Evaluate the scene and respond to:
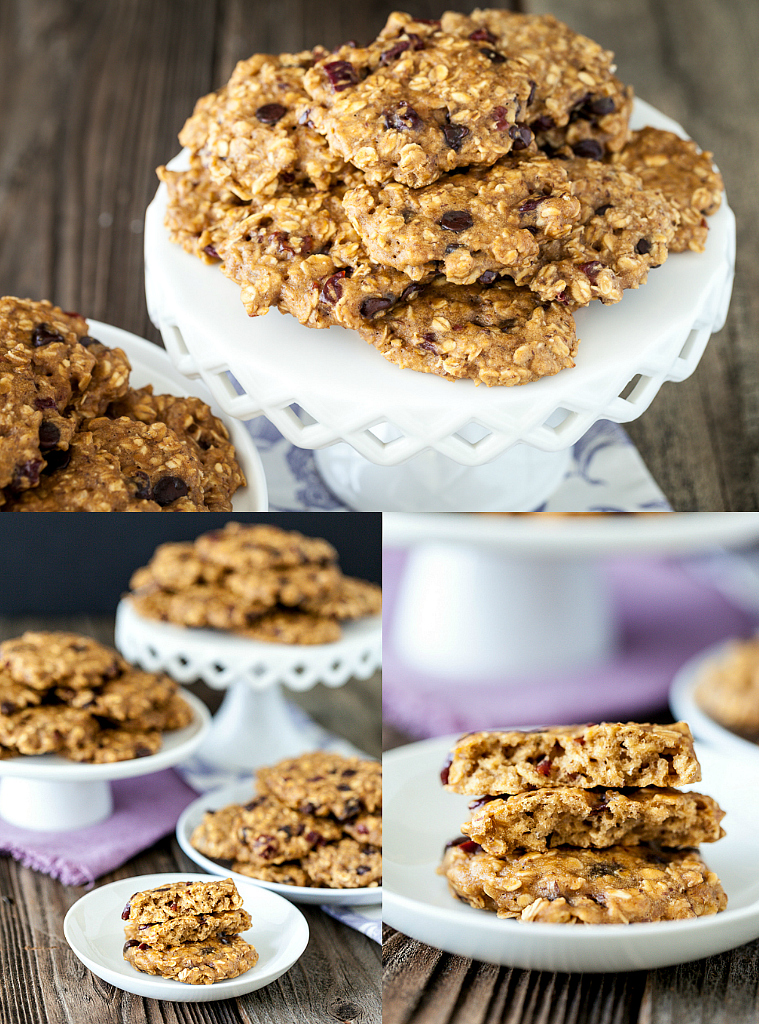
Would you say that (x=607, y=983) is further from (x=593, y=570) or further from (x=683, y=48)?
(x=683, y=48)

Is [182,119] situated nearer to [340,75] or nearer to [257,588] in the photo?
[340,75]

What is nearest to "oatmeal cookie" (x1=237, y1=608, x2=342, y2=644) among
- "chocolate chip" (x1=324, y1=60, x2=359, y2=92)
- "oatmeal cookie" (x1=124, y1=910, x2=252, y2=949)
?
"oatmeal cookie" (x1=124, y1=910, x2=252, y2=949)

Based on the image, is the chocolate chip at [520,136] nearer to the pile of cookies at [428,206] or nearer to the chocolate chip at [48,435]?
the pile of cookies at [428,206]

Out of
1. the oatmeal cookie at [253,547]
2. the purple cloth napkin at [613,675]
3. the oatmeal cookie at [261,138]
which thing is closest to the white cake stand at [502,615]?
the purple cloth napkin at [613,675]

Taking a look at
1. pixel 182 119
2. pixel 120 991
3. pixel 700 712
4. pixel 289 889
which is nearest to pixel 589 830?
pixel 700 712

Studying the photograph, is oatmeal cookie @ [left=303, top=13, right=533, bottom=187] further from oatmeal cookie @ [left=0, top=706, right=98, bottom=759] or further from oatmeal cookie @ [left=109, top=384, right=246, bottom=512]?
oatmeal cookie @ [left=0, top=706, right=98, bottom=759]

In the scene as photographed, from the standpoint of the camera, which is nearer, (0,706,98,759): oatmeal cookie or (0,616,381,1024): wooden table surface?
(0,616,381,1024): wooden table surface
